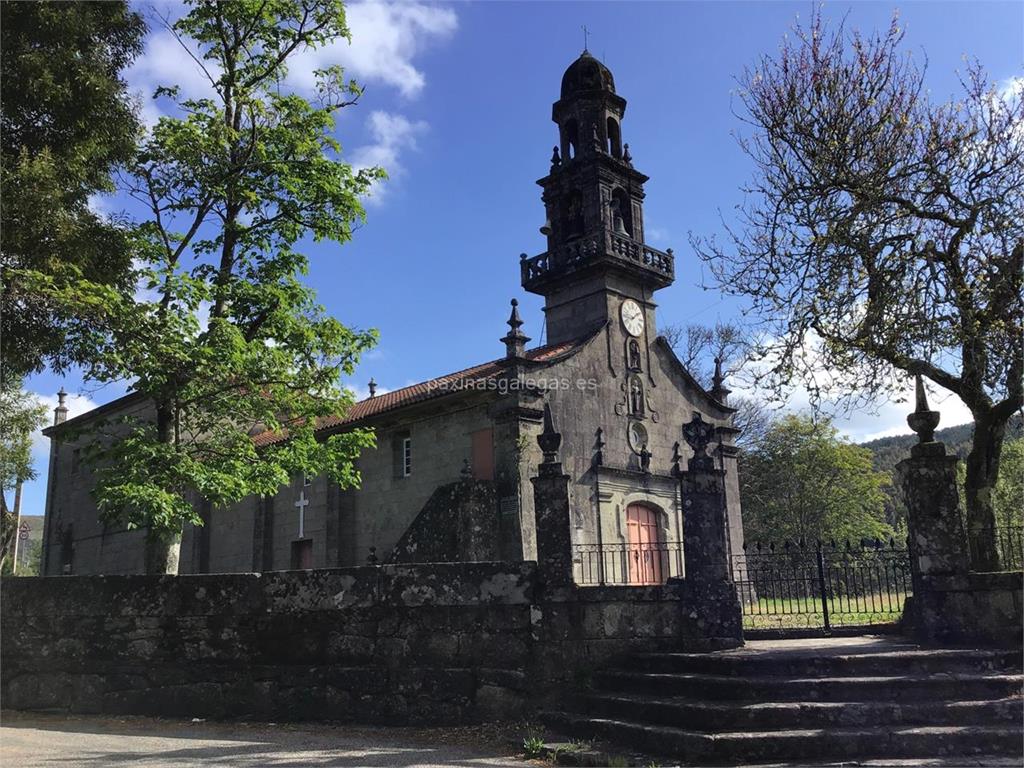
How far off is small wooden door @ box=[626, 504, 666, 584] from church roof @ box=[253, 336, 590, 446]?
4.90 meters

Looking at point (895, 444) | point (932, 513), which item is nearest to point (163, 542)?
point (932, 513)

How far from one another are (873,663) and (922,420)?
11.1ft

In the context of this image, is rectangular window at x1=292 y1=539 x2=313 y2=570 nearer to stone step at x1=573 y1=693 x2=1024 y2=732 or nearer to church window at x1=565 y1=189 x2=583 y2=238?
church window at x1=565 y1=189 x2=583 y2=238

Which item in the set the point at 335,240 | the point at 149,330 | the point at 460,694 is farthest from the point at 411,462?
the point at 460,694

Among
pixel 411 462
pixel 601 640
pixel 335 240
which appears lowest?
pixel 601 640

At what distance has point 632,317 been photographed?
23.7 m

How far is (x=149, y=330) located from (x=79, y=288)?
3.42 feet

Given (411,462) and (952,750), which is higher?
(411,462)

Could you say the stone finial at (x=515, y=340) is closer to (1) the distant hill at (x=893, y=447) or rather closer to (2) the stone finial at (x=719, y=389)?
(2) the stone finial at (x=719, y=389)

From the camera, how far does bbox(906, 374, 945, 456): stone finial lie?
939 centimetres

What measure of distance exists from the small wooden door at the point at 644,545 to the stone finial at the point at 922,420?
1119cm

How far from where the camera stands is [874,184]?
389 inches

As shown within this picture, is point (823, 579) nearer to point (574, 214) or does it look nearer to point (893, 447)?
point (574, 214)

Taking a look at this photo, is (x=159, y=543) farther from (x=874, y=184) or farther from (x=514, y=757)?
(x=874, y=184)
